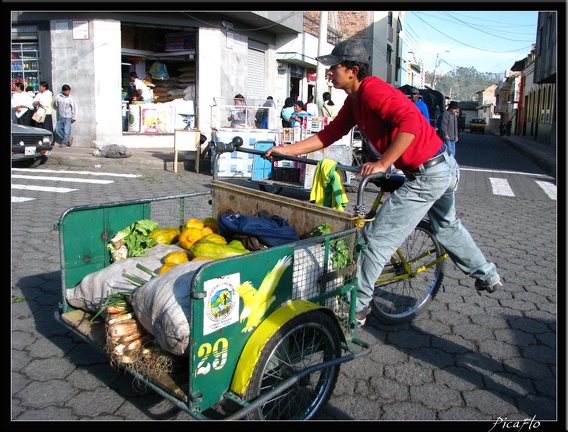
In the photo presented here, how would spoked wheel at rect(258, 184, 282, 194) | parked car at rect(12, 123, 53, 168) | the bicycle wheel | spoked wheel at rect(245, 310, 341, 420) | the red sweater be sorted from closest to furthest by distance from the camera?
spoked wheel at rect(245, 310, 341, 420) < the red sweater < the bicycle wheel < spoked wheel at rect(258, 184, 282, 194) < parked car at rect(12, 123, 53, 168)

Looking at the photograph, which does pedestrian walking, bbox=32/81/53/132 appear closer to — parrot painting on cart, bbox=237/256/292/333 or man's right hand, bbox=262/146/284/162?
man's right hand, bbox=262/146/284/162

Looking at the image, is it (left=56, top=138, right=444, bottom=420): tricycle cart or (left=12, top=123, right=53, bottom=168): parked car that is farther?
(left=12, top=123, right=53, bottom=168): parked car

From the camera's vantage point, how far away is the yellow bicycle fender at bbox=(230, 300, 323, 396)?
242 centimetres

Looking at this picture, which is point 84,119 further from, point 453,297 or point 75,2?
point 453,297

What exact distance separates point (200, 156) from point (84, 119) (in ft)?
17.7

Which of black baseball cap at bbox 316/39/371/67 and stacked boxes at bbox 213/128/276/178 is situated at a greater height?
black baseball cap at bbox 316/39/371/67

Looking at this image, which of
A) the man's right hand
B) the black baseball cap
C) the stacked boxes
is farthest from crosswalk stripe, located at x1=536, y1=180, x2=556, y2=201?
the black baseball cap

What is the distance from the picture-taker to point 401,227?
3.31 metres

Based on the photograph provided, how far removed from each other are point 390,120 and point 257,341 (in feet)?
5.07

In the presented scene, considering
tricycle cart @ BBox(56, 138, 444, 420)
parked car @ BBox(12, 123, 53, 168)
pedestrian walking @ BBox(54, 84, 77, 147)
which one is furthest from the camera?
pedestrian walking @ BBox(54, 84, 77, 147)

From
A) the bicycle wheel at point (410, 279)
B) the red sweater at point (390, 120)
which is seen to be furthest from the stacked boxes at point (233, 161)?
the red sweater at point (390, 120)

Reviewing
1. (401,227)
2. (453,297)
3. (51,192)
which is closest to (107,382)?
(401,227)

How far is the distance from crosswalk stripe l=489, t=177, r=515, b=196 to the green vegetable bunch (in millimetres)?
8952

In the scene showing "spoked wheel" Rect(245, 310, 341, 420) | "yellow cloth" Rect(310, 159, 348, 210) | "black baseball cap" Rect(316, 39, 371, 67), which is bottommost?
"spoked wheel" Rect(245, 310, 341, 420)
